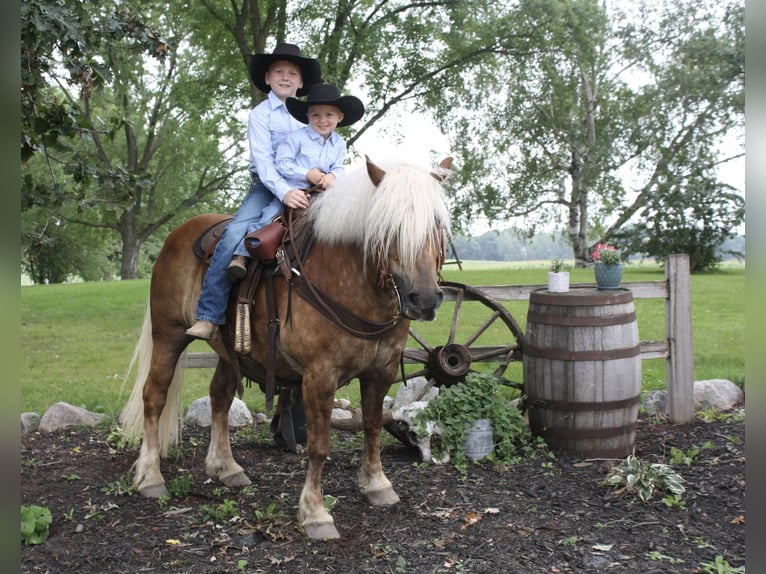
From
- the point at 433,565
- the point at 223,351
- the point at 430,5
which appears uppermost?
the point at 430,5

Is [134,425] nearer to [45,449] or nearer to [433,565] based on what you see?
[45,449]

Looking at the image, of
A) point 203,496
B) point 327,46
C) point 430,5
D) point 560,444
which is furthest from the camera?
point 430,5

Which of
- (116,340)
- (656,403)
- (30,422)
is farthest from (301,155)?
(116,340)

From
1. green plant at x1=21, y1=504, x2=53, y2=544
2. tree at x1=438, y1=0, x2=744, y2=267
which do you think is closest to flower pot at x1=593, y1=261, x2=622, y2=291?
green plant at x1=21, y1=504, x2=53, y2=544

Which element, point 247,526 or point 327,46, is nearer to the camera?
point 247,526

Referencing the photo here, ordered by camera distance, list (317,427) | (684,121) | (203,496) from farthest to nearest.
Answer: (684,121)
(203,496)
(317,427)

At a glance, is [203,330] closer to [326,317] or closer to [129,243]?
[326,317]

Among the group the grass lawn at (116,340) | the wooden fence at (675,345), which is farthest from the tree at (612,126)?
the wooden fence at (675,345)

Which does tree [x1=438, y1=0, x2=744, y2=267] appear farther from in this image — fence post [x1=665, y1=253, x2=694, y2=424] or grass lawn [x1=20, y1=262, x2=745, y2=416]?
fence post [x1=665, y1=253, x2=694, y2=424]

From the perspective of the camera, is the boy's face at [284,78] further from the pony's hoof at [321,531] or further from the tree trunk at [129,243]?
the tree trunk at [129,243]

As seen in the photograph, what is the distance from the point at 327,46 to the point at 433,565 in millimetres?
11369

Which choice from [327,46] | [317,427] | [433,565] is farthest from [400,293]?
[327,46]

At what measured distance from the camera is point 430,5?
1369 cm

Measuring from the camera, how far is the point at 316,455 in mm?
3893
